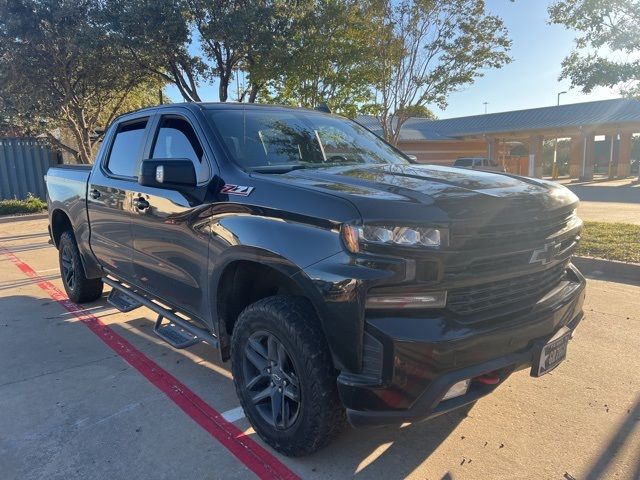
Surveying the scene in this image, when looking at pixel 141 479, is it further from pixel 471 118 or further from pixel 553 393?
pixel 471 118

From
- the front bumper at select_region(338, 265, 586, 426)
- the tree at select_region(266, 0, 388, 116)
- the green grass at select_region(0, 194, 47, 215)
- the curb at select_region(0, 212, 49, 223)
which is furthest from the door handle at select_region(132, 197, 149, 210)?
the green grass at select_region(0, 194, 47, 215)

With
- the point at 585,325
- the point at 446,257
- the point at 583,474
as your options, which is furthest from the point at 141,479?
the point at 585,325

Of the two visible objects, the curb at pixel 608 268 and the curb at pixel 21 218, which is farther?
the curb at pixel 21 218

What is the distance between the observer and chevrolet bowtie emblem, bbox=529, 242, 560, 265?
8.85 feet

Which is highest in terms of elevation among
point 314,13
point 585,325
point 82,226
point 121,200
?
point 314,13

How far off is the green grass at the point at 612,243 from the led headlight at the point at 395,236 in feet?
19.2

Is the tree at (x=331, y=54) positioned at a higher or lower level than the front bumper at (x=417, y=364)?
higher

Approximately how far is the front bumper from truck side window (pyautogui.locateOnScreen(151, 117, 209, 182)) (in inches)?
65.2

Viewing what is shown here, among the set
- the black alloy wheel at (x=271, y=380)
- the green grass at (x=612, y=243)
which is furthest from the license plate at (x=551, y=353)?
the green grass at (x=612, y=243)

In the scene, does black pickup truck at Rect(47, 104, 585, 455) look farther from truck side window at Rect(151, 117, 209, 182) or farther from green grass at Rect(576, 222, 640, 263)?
green grass at Rect(576, 222, 640, 263)

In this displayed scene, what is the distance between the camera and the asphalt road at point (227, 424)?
109 inches

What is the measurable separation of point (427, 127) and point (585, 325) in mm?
35144

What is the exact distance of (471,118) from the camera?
36125 mm

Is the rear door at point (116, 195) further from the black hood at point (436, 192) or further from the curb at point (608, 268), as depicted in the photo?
the curb at point (608, 268)
